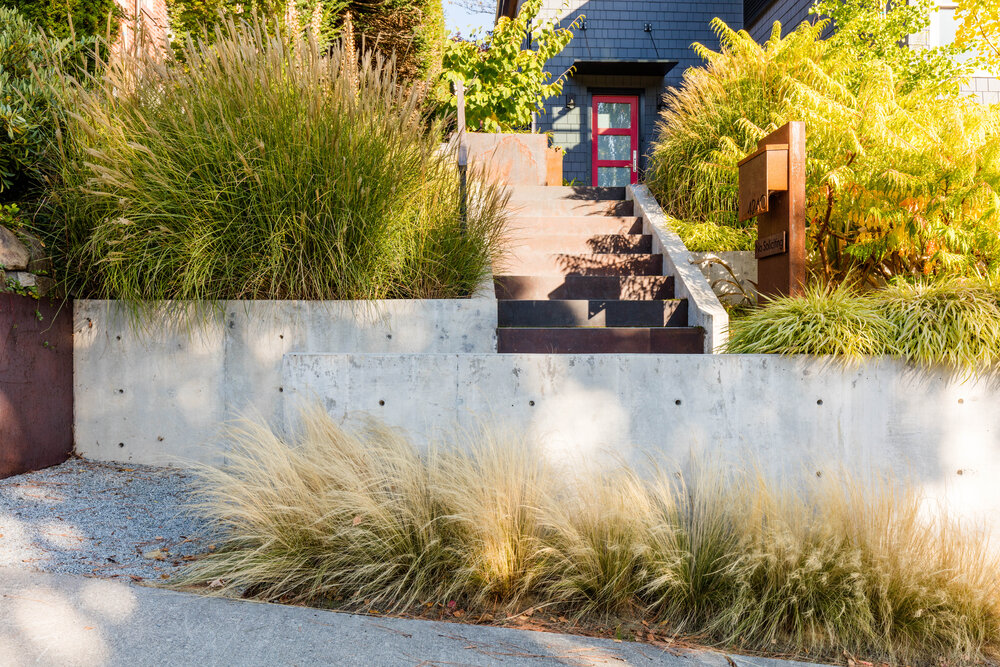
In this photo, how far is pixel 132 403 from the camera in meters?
4.32

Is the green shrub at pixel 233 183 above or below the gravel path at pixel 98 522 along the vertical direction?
above

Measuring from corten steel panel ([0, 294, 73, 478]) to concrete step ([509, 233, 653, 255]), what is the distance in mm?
3471

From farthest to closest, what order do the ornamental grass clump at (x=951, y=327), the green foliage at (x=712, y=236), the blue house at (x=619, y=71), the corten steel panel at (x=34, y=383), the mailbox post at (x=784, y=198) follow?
the blue house at (x=619, y=71) → the green foliage at (x=712, y=236) → the mailbox post at (x=784, y=198) → the corten steel panel at (x=34, y=383) → the ornamental grass clump at (x=951, y=327)

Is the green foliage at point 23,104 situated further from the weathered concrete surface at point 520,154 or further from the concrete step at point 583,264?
the weathered concrete surface at point 520,154

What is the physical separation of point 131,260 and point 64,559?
189cm

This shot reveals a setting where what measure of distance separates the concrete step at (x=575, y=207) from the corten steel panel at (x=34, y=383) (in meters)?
3.90

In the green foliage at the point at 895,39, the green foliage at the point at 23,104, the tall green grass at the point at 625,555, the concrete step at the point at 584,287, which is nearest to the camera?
the tall green grass at the point at 625,555

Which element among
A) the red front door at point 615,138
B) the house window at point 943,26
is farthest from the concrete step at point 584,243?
the red front door at point 615,138

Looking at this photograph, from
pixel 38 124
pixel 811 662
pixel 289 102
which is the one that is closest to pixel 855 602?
pixel 811 662

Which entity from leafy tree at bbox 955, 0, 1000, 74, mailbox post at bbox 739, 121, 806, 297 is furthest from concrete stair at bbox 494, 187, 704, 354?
leafy tree at bbox 955, 0, 1000, 74

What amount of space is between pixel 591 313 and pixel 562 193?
7.85 feet

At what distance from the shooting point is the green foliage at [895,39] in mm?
6676

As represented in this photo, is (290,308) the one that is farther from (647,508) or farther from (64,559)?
(647,508)

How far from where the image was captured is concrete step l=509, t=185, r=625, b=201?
22.9ft
